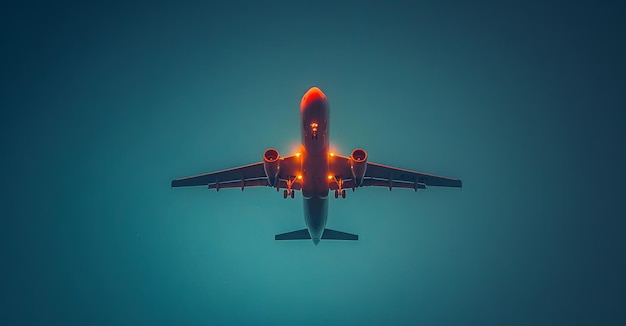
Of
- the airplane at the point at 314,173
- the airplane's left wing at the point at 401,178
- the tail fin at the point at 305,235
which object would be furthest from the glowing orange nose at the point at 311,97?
the tail fin at the point at 305,235

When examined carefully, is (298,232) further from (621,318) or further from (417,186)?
(621,318)

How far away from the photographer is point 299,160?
27688 mm

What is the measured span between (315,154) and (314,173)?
135cm

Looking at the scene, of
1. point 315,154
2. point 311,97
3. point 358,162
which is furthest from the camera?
point 358,162

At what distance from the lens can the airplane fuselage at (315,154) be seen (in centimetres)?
2331

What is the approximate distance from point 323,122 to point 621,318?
70.1 metres

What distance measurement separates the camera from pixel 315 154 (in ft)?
82.0

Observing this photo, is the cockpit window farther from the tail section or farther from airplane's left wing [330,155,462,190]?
the tail section

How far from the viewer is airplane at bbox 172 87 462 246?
23.8 m

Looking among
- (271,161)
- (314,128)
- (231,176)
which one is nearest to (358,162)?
(314,128)

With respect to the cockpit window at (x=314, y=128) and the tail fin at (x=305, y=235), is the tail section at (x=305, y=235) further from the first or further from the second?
the cockpit window at (x=314, y=128)

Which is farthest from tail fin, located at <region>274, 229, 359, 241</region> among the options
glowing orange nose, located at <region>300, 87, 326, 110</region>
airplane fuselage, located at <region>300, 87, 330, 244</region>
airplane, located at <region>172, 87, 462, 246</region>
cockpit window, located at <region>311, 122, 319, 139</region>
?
glowing orange nose, located at <region>300, 87, 326, 110</region>

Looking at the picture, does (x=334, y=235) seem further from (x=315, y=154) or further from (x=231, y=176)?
(x=315, y=154)

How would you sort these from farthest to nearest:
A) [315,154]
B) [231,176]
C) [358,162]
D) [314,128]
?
[231,176]
[358,162]
[315,154]
[314,128]
